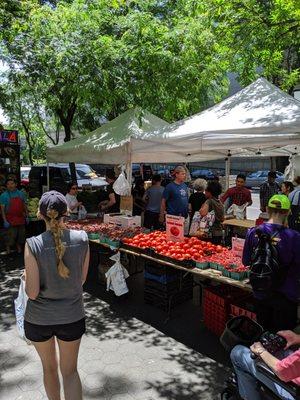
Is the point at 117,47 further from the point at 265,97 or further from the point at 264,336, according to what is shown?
the point at 264,336

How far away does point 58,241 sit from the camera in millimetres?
2627

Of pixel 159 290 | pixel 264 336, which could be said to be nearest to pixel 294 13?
pixel 159 290

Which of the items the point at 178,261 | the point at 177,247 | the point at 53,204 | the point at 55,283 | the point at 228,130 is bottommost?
the point at 178,261

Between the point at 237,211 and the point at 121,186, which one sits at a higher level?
the point at 121,186

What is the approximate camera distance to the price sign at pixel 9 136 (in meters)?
11.4

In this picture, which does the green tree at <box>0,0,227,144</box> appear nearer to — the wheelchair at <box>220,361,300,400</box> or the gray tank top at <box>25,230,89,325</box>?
the gray tank top at <box>25,230,89,325</box>

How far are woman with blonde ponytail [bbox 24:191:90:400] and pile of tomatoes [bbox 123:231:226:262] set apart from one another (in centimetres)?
240

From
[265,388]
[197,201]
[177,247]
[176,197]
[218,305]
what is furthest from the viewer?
[197,201]

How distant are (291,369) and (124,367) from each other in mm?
2122

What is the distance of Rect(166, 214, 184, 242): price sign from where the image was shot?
18.1 feet

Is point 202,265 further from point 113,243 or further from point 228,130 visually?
point 228,130

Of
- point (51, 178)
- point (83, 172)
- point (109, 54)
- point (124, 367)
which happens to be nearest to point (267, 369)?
point (124, 367)

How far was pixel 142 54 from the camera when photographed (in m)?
9.05

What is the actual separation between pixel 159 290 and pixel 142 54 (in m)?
5.97
